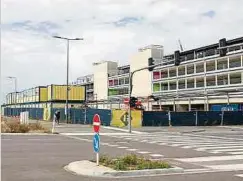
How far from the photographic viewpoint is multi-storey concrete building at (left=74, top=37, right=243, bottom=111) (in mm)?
73750

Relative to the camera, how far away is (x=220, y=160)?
16.3 m

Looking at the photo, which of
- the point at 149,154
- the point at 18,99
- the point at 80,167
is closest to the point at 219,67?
the point at 18,99

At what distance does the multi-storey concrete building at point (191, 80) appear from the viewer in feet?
242

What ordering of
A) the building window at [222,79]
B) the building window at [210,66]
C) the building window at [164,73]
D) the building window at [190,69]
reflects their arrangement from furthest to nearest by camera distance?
the building window at [164,73]
the building window at [190,69]
the building window at [210,66]
the building window at [222,79]

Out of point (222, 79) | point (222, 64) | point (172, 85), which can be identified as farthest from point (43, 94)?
point (222, 64)

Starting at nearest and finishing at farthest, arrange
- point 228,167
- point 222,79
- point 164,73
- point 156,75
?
point 228,167
point 222,79
point 164,73
point 156,75

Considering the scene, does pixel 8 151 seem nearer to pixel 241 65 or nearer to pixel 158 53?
pixel 241 65

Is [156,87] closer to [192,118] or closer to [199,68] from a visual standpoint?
[199,68]

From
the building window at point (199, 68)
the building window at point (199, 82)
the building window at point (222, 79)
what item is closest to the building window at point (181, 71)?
the building window at point (199, 68)

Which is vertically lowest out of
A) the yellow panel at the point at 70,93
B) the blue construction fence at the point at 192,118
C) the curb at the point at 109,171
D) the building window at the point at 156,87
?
the curb at the point at 109,171

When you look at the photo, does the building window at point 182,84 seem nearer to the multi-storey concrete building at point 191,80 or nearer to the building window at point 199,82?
the multi-storey concrete building at point 191,80

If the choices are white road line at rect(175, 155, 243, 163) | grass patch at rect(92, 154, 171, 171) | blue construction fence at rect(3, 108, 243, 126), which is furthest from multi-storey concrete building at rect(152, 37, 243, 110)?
grass patch at rect(92, 154, 171, 171)

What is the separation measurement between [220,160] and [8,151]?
307 inches

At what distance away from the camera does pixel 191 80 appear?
8719 centimetres
